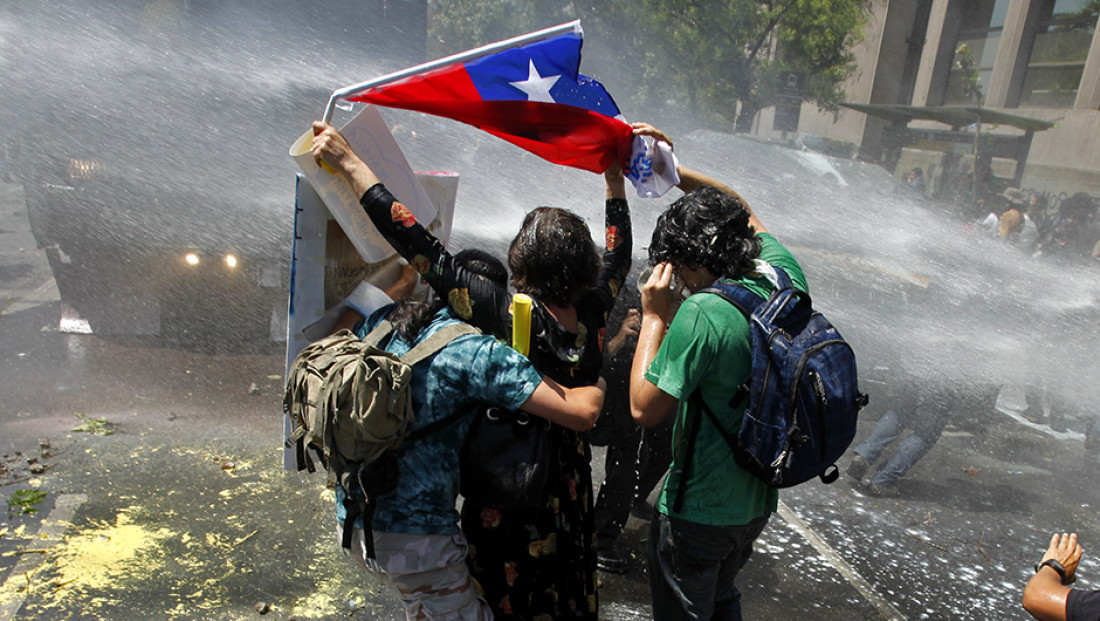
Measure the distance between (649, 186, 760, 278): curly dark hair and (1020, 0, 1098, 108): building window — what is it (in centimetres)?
1652

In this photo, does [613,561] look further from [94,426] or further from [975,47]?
[975,47]

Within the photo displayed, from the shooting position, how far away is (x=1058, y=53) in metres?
15.6

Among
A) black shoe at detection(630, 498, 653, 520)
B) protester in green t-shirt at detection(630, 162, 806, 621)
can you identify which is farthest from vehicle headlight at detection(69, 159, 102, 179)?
protester in green t-shirt at detection(630, 162, 806, 621)

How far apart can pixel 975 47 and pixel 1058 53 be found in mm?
2569

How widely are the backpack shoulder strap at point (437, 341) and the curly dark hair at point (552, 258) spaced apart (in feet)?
0.71

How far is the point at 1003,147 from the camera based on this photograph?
14.8 m

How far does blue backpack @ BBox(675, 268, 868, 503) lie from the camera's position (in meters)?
1.89

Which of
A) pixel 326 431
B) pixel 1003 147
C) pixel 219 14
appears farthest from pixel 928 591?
pixel 1003 147

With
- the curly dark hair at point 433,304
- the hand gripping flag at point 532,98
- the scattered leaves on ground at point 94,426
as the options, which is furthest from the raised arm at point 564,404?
the scattered leaves on ground at point 94,426

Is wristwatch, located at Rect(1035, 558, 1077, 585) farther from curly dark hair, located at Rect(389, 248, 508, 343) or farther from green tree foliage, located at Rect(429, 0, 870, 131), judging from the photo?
green tree foliage, located at Rect(429, 0, 870, 131)

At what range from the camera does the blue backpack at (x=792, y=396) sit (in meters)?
1.89

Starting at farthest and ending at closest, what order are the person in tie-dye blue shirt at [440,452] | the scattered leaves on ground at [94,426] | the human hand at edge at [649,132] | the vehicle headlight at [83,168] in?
1. the vehicle headlight at [83,168]
2. the scattered leaves on ground at [94,426]
3. the human hand at edge at [649,132]
4. the person in tie-dye blue shirt at [440,452]

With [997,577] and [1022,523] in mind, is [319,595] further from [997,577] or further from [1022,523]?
[1022,523]

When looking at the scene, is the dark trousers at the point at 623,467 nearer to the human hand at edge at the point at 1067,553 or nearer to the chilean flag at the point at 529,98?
the chilean flag at the point at 529,98
